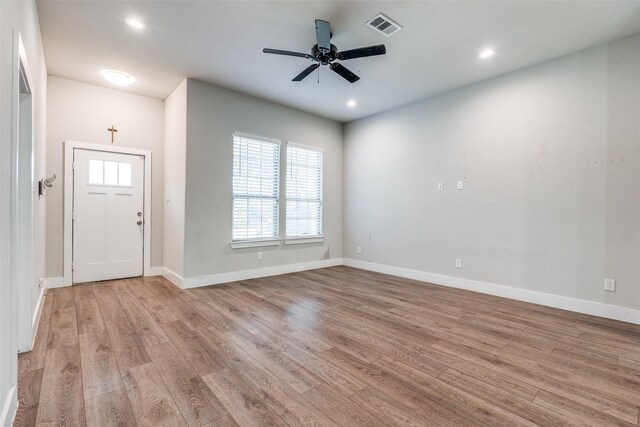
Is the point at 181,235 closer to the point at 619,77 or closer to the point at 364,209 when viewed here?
the point at 364,209

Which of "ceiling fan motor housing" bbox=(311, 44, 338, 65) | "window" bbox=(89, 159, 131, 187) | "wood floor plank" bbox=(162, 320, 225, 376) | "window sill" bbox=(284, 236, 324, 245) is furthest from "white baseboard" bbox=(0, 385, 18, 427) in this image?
"window sill" bbox=(284, 236, 324, 245)

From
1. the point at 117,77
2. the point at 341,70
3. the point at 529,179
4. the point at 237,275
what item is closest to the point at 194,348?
the point at 237,275

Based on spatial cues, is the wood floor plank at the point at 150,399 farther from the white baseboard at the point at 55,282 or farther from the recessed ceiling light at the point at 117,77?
the recessed ceiling light at the point at 117,77

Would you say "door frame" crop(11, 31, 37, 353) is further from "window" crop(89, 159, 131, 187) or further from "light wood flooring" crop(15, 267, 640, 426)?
"window" crop(89, 159, 131, 187)

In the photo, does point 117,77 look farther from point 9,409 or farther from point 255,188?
point 9,409

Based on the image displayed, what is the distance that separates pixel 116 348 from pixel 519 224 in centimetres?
451

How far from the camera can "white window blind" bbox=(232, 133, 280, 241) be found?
4590 mm

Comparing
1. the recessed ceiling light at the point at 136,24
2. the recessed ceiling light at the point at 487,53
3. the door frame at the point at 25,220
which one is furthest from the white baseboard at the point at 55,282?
the recessed ceiling light at the point at 487,53

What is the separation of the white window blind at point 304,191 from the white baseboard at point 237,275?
22.6 inches

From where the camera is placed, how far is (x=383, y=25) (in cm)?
282

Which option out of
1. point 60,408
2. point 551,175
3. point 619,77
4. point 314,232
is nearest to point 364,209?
point 314,232

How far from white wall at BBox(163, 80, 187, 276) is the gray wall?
109 millimetres

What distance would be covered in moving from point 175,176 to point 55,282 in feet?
6.93

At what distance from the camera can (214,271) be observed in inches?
169
